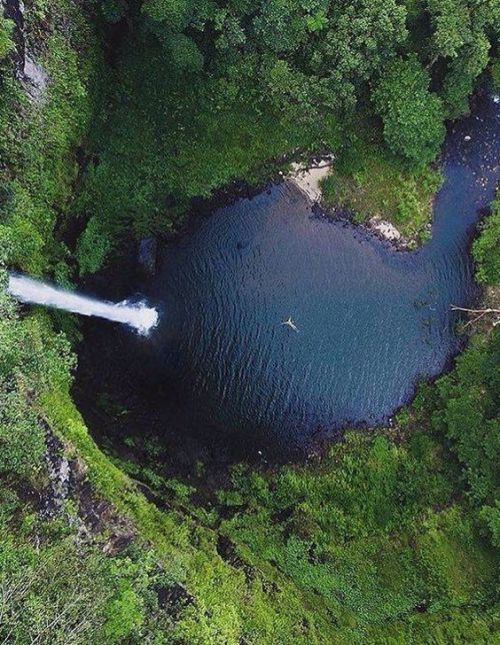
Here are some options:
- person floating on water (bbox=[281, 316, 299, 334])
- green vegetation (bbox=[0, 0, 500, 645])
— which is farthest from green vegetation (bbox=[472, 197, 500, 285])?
person floating on water (bbox=[281, 316, 299, 334])

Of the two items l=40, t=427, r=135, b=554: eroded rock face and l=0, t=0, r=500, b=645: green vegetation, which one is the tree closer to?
l=0, t=0, r=500, b=645: green vegetation

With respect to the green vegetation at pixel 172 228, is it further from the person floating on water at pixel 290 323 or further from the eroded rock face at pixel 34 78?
the person floating on water at pixel 290 323

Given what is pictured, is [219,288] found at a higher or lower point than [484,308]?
lower

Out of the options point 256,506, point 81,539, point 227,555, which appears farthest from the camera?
point 256,506

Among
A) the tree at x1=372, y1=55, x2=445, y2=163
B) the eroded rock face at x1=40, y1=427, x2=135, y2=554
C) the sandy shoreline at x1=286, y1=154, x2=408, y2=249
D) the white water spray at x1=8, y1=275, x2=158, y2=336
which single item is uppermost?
the tree at x1=372, y1=55, x2=445, y2=163

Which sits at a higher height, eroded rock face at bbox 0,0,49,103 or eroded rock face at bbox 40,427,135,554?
eroded rock face at bbox 0,0,49,103

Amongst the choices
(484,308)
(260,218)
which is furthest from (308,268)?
(484,308)

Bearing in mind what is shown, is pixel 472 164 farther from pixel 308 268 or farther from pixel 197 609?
pixel 197 609
